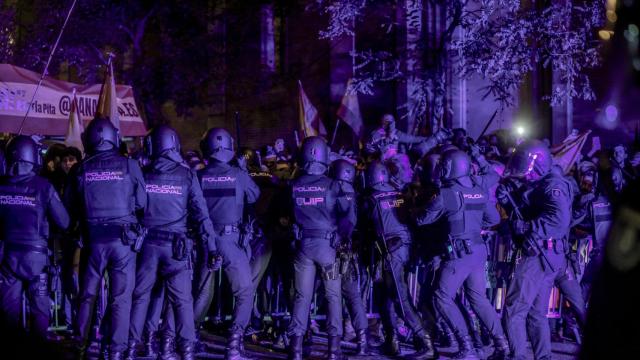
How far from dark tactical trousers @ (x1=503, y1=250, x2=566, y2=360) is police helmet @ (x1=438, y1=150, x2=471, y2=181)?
1179 mm

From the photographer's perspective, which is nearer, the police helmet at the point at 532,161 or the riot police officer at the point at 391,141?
the police helmet at the point at 532,161

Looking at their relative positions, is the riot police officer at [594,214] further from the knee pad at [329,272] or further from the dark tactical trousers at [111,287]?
the dark tactical trousers at [111,287]

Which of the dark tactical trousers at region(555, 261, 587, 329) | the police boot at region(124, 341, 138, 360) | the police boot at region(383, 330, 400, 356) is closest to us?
the police boot at region(124, 341, 138, 360)

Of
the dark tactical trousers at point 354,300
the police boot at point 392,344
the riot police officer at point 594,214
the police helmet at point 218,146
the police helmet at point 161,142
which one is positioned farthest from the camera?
the riot police officer at point 594,214

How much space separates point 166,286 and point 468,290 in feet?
10.4

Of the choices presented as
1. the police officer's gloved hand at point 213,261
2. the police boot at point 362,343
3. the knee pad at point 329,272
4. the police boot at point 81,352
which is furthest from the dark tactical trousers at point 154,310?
the police boot at point 362,343

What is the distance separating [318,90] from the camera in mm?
20938

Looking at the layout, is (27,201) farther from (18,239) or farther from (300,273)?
(300,273)

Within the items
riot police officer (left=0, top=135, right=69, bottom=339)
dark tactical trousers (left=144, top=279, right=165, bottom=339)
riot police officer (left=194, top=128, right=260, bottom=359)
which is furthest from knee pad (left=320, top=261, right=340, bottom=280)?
riot police officer (left=0, top=135, right=69, bottom=339)

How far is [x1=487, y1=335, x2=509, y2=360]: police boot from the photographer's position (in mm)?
8258

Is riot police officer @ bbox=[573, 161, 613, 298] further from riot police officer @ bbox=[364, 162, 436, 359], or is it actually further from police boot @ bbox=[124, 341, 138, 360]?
police boot @ bbox=[124, 341, 138, 360]

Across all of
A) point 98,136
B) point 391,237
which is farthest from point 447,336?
point 98,136

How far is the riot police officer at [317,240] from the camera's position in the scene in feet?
27.3

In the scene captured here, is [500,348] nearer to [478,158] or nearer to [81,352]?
[478,158]
